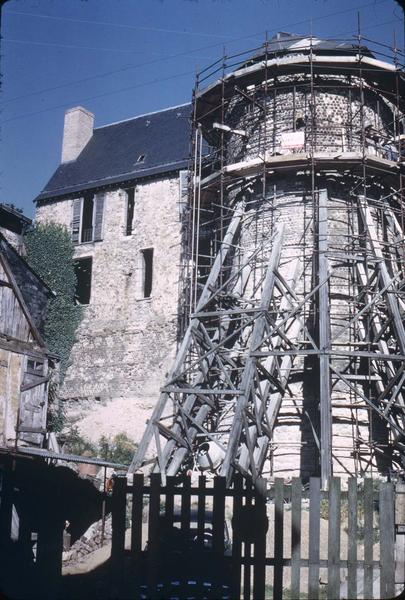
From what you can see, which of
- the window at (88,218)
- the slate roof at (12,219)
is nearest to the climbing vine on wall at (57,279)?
the window at (88,218)

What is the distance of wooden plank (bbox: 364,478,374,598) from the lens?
5.54 metres

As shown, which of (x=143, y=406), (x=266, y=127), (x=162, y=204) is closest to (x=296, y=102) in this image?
(x=266, y=127)

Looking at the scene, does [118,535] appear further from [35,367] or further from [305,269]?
[305,269]

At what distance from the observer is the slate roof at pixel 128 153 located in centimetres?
2394

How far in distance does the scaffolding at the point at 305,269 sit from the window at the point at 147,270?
5.52 metres

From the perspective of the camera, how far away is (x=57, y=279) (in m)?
23.8

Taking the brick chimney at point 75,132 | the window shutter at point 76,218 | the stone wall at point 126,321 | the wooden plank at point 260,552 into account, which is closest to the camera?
the wooden plank at point 260,552

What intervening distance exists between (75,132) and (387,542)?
2589cm

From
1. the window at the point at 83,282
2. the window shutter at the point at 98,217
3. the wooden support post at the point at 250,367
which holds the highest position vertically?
the window shutter at the point at 98,217

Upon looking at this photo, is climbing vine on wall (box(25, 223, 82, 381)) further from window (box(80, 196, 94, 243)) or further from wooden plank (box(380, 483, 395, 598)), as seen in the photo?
wooden plank (box(380, 483, 395, 598))

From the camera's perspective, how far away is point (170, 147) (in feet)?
79.9

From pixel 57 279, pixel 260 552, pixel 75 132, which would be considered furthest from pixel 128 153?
pixel 260 552

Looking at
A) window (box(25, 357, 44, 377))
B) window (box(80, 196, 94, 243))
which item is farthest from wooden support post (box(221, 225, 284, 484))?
window (box(80, 196, 94, 243))

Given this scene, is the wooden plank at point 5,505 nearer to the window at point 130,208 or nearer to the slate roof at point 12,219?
the slate roof at point 12,219
